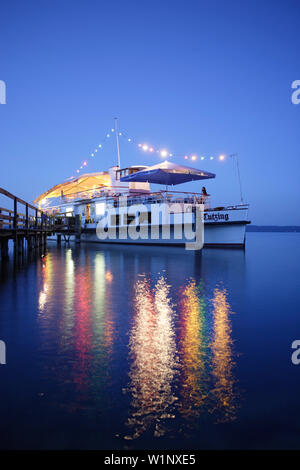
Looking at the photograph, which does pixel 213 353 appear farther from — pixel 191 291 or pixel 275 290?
pixel 275 290

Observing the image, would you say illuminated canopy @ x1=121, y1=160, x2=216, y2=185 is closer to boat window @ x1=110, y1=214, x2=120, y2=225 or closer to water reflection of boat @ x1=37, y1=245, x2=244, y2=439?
boat window @ x1=110, y1=214, x2=120, y2=225

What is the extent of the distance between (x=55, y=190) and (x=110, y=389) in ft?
132

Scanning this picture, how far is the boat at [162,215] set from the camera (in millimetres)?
20219

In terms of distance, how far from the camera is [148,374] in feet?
9.67

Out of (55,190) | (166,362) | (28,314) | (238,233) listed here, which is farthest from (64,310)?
(55,190)

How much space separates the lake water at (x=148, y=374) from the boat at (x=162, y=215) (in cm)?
1425

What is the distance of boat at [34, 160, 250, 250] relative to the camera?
20.2 metres

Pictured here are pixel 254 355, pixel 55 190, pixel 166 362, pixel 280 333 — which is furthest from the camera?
pixel 55 190

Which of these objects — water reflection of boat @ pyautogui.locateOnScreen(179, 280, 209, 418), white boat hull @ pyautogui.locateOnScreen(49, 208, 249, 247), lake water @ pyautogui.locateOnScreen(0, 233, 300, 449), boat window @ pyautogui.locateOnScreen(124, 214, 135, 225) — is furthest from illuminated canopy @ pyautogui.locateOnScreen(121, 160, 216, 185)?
water reflection of boat @ pyautogui.locateOnScreen(179, 280, 209, 418)

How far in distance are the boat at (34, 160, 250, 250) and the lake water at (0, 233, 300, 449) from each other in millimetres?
14247

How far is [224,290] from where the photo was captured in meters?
7.28

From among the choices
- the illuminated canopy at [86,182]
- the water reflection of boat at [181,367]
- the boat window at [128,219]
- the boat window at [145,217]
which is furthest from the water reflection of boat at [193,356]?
the illuminated canopy at [86,182]

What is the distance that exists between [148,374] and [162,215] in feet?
62.2

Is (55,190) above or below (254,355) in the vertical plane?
above
